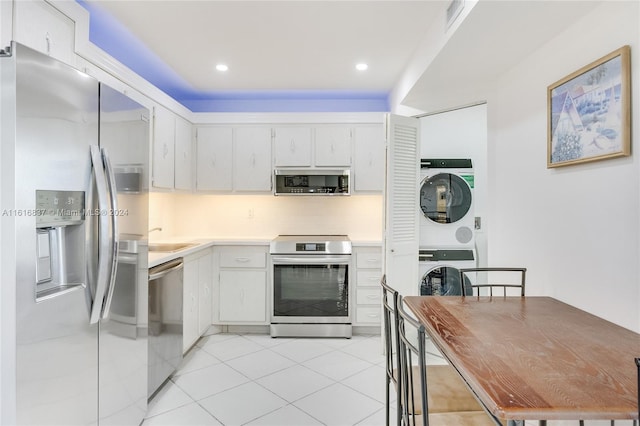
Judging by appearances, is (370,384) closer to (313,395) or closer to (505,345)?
(313,395)

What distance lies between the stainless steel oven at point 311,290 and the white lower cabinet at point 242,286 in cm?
15

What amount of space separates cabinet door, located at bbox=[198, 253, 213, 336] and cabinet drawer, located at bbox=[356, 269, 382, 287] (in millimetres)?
1506

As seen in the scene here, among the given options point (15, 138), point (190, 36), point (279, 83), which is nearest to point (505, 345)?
point (15, 138)

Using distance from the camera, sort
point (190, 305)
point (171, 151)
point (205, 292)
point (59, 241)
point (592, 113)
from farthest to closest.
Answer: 1. point (205, 292)
2. point (171, 151)
3. point (190, 305)
4. point (592, 113)
5. point (59, 241)

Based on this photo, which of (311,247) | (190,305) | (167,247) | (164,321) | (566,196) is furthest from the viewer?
(311,247)

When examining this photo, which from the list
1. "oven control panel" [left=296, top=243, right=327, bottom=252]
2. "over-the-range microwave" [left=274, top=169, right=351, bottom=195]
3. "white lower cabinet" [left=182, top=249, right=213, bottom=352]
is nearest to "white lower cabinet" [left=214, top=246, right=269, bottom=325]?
"white lower cabinet" [left=182, top=249, right=213, bottom=352]

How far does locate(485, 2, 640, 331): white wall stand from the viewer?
1.51 m

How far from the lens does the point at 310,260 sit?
11.6 ft

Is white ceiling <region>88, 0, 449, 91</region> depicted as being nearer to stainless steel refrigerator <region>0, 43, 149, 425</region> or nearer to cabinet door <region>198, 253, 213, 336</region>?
stainless steel refrigerator <region>0, 43, 149, 425</region>

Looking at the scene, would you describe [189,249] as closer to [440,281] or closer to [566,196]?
[440,281]

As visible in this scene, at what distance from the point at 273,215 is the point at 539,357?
11.0ft

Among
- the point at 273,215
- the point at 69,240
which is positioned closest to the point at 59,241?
the point at 69,240

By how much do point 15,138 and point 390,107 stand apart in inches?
135

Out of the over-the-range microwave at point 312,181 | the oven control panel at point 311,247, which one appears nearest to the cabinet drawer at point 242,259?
the oven control panel at point 311,247
